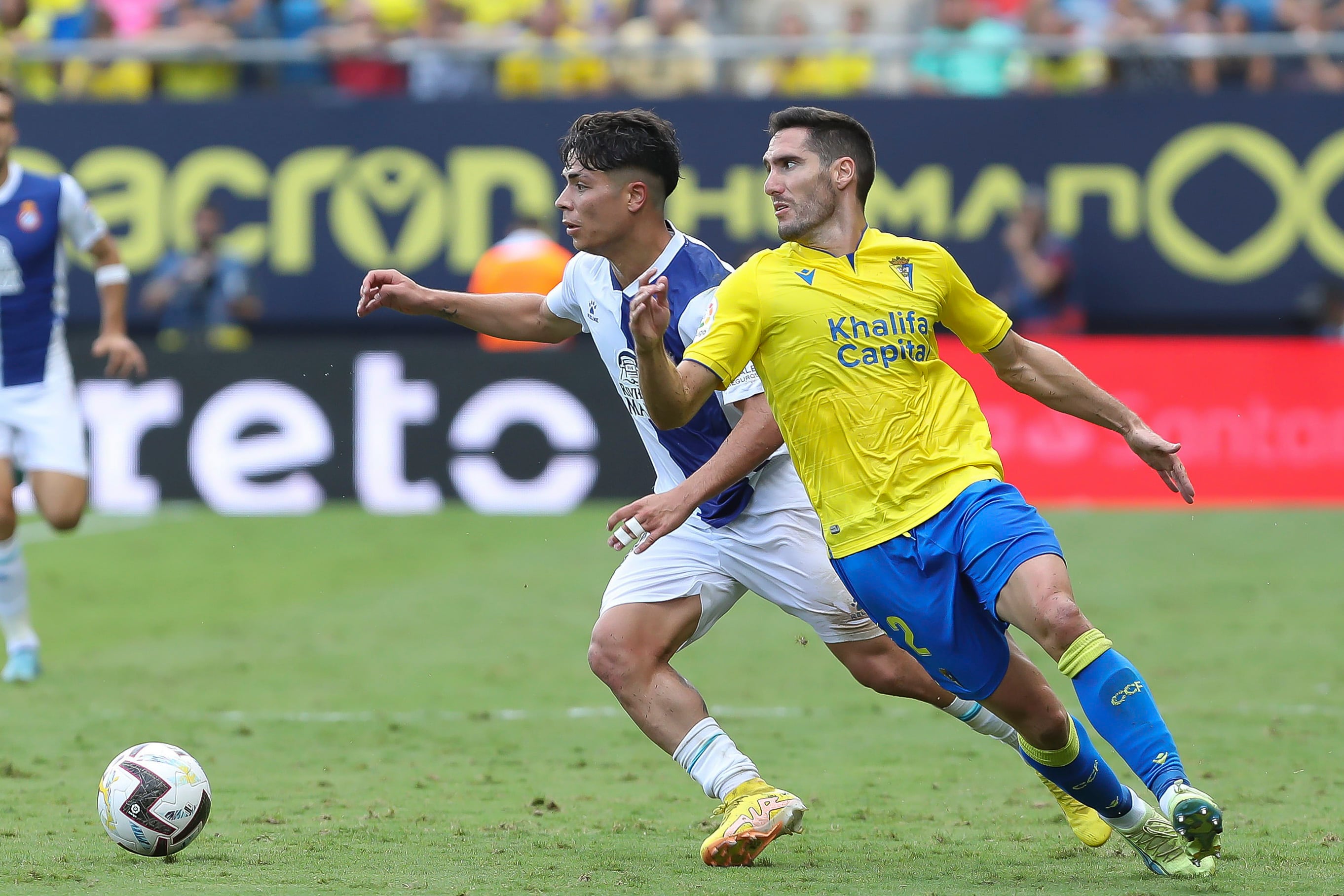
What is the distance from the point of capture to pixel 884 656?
5.62 meters

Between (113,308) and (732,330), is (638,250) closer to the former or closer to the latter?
(732,330)

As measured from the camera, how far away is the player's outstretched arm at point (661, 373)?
14.9 ft

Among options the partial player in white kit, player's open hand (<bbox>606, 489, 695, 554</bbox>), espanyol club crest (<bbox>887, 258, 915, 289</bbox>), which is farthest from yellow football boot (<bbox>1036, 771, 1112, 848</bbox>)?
espanyol club crest (<bbox>887, 258, 915, 289</bbox>)

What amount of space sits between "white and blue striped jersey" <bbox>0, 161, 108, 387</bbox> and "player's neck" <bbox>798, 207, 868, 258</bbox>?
5.10 meters

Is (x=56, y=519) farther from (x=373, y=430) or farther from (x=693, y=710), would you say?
(x=373, y=430)

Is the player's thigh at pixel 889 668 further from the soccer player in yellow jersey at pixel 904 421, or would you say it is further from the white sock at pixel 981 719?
the soccer player in yellow jersey at pixel 904 421

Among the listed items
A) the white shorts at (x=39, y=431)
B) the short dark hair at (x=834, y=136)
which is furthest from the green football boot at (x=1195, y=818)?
the white shorts at (x=39, y=431)

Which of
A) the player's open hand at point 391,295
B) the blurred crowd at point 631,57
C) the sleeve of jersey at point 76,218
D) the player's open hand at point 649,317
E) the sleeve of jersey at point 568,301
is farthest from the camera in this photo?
the blurred crowd at point 631,57

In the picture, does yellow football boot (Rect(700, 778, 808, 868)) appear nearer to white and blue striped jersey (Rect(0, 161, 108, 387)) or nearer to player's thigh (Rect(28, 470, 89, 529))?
player's thigh (Rect(28, 470, 89, 529))

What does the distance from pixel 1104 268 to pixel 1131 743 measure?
13.3 m

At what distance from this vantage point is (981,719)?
18.8 ft

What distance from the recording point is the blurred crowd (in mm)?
17000

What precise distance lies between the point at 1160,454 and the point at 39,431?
19.2 feet

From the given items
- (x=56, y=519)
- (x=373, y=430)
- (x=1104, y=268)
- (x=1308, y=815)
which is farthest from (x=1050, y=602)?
(x=1104, y=268)
